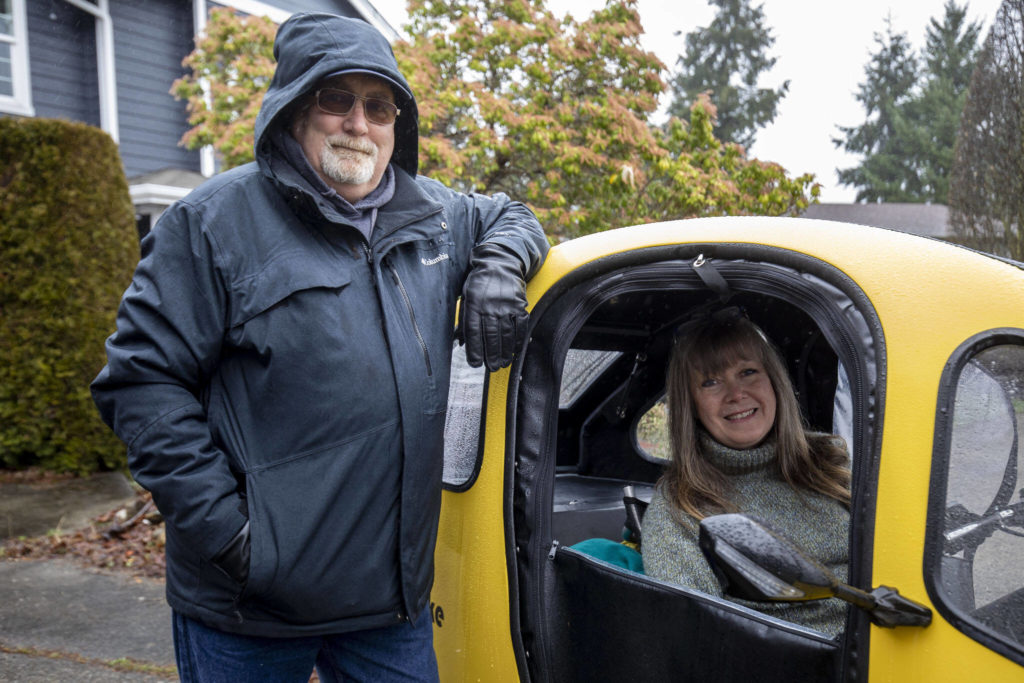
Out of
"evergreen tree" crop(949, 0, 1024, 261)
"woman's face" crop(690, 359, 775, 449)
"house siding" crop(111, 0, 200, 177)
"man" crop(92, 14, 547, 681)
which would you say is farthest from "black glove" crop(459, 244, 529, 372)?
"house siding" crop(111, 0, 200, 177)

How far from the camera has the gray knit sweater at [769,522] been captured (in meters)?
1.91

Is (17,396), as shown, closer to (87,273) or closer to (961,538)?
(87,273)

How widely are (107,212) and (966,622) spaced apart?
6.84 m

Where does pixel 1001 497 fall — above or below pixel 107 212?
below

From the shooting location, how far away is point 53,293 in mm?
6406

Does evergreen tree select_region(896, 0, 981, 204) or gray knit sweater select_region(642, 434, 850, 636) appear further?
evergreen tree select_region(896, 0, 981, 204)

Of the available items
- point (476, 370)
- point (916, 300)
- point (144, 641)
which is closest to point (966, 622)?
point (916, 300)

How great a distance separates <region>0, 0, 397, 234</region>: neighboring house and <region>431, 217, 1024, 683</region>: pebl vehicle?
8.63 m

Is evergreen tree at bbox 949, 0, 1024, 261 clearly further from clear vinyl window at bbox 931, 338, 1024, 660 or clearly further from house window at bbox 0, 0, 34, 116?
house window at bbox 0, 0, 34, 116

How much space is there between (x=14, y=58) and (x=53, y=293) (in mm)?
4605

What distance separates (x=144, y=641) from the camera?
4.09 m

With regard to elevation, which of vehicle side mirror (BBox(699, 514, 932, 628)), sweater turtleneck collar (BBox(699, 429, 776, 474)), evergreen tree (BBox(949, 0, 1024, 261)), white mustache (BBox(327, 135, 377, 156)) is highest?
evergreen tree (BBox(949, 0, 1024, 261))

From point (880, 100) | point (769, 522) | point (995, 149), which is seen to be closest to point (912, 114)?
point (880, 100)

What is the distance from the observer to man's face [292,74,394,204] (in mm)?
2004
